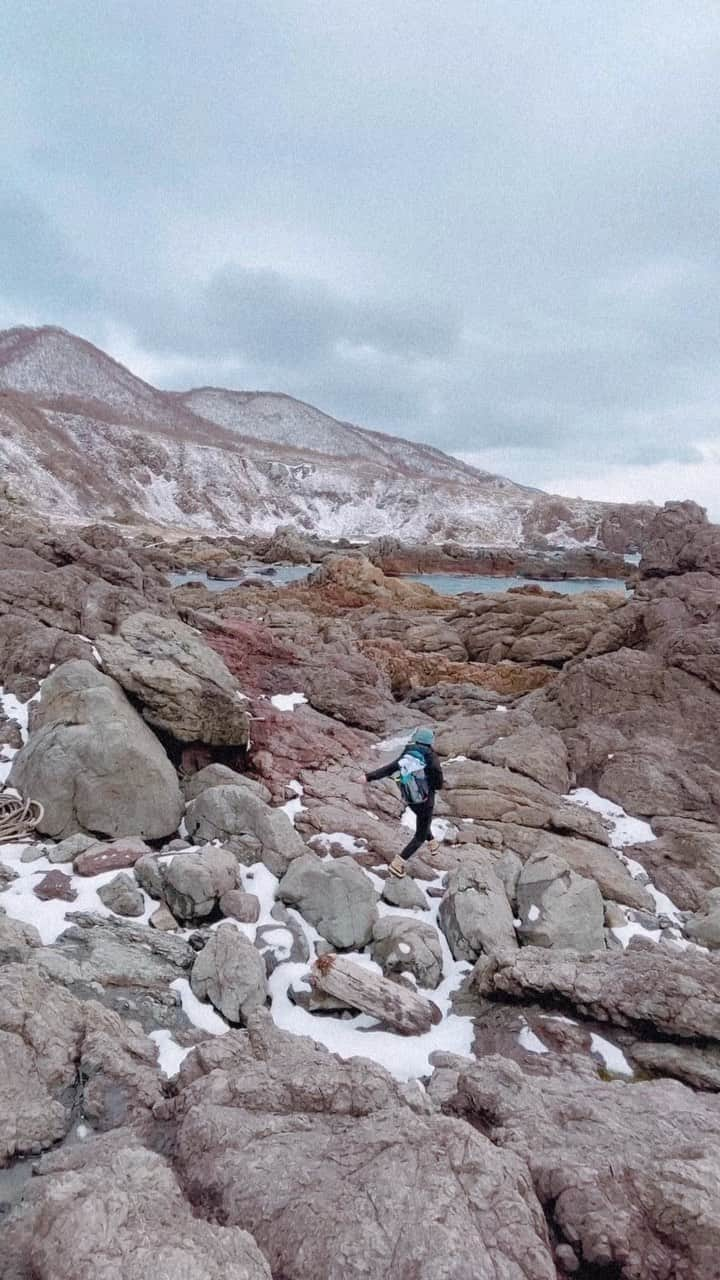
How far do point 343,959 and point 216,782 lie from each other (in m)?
4.02

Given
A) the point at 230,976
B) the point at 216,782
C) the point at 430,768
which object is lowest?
the point at 230,976

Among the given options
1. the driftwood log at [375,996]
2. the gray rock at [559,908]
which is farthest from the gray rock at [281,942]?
the gray rock at [559,908]

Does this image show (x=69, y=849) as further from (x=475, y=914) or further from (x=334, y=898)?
(x=475, y=914)

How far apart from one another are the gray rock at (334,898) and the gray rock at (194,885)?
81 centimetres

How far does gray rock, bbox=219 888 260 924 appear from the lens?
707 centimetres

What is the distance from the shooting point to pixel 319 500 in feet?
465

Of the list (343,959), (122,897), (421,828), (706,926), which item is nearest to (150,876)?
(122,897)

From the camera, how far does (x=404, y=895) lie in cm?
784

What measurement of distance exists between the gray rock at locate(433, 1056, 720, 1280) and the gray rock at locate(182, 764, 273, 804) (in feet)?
18.0

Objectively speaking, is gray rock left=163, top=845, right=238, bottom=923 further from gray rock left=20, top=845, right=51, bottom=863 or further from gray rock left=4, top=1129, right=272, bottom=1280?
gray rock left=4, top=1129, right=272, bottom=1280

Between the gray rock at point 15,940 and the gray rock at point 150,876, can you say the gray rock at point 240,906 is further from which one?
the gray rock at point 15,940

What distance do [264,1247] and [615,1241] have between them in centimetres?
190

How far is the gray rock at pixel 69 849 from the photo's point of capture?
7.48 metres

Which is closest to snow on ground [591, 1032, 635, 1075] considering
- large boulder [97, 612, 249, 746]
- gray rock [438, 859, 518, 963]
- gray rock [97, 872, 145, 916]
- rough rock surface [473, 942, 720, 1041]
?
rough rock surface [473, 942, 720, 1041]
